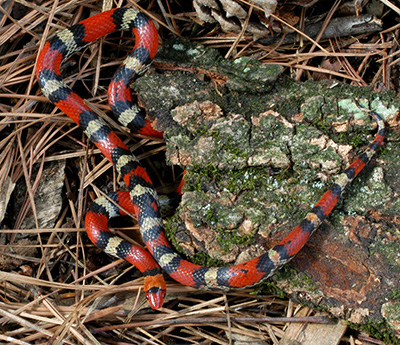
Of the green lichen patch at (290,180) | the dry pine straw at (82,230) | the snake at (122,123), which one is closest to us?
the green lichen patch at (290,180)

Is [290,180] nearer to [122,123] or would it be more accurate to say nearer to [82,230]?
[122,123]

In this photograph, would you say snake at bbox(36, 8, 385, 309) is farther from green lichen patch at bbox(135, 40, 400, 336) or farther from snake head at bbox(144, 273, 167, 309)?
green lichen patch at bbox(135, 40, 400, 336)

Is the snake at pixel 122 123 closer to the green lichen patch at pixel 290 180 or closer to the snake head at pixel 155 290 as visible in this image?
the snake head at pixel 155 290

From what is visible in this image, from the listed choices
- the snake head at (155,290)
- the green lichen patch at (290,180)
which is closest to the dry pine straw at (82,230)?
the snake head at (155,290)

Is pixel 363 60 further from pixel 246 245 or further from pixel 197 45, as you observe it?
pixel 246 245

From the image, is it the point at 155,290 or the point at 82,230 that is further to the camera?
the point at 82,230

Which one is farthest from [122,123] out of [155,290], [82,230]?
[155,290]
